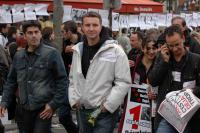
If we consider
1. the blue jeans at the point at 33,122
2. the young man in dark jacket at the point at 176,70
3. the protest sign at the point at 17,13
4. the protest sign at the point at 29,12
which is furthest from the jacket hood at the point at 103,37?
the protest sign at the point at 29,12

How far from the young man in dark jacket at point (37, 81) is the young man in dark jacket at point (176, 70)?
3.53 feet

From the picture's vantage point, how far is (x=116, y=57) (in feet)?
17.0

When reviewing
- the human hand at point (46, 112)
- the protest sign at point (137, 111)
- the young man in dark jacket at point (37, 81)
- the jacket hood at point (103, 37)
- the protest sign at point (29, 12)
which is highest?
the protest sign at point (29, 12)

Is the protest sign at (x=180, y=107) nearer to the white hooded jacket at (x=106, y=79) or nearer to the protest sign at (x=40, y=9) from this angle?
the white hooded jacket at (x=106, y=79)

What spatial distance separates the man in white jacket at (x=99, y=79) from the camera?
202 inches

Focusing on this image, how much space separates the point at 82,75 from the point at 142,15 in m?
13.7

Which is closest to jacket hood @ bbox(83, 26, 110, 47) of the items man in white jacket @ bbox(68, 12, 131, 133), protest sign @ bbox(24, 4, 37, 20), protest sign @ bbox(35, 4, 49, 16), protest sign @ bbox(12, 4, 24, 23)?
man in white jacket @ bbox(68, 12, 131, 133)

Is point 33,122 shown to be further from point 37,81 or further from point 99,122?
point 99,122

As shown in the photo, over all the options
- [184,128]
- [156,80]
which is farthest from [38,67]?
[184,128]

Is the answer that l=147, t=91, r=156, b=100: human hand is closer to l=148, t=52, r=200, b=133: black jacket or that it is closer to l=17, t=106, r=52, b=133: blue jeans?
l=148, t=52, r=200, b=133: black jacket

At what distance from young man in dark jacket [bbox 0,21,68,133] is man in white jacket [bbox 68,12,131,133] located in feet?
0.99

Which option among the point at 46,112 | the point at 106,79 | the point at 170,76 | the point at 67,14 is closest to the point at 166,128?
the point at 170,76

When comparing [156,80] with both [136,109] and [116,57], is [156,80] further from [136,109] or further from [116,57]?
[136,109]

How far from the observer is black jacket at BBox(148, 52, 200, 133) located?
16.9 ft
